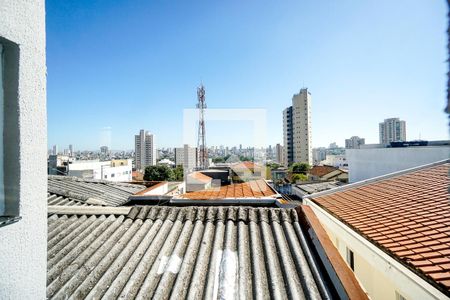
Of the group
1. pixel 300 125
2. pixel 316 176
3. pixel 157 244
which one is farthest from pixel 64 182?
pixel 300 125

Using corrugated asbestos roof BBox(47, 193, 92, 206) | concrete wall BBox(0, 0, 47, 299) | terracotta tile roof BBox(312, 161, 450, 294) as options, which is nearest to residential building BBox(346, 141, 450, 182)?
terracotta tile roof BBox(312, 161, 450, 294)

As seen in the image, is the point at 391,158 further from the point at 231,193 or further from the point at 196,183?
the point at 196,183

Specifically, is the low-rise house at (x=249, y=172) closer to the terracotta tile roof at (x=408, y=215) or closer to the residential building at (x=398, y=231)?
the terracotta tile roof at (x=408, y=215)

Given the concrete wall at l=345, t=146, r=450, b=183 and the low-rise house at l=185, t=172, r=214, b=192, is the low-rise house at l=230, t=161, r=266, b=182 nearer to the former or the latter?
the low-rise house at l=185, t=172, r=214, b=192

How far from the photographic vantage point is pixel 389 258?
2.99 meters

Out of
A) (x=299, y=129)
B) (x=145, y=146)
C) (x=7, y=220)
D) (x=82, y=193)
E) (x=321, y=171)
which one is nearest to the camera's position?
(x=7, y=220)

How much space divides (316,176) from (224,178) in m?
14.2

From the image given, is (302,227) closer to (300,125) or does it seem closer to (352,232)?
(352,232)

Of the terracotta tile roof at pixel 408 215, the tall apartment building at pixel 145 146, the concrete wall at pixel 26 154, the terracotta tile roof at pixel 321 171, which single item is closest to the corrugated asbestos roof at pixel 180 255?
the concrete wall at pixel 26 154

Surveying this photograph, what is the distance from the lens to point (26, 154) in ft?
4.18

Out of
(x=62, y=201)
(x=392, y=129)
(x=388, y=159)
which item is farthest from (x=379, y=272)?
(x=392, y=129)

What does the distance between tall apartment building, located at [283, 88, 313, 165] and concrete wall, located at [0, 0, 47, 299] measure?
63874 millimetres

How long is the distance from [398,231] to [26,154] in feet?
14.7

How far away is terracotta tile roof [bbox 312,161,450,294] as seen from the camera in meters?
2.73
